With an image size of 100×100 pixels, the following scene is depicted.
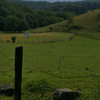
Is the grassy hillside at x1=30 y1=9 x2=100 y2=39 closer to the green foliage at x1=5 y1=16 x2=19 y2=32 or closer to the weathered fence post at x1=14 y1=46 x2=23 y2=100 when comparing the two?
the green foliage at x1=5 y1=16 x2=19 y2=32

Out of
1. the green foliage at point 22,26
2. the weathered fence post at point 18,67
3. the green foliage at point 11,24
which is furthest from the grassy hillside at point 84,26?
the weathered fence post at point 18,67

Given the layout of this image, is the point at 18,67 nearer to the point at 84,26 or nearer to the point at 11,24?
the point at 84,26

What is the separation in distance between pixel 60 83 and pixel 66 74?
207cm

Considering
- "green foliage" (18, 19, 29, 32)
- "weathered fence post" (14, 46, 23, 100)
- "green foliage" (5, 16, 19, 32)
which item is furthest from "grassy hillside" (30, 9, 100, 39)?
"weathered fence post" (14, 46, 23, 100)

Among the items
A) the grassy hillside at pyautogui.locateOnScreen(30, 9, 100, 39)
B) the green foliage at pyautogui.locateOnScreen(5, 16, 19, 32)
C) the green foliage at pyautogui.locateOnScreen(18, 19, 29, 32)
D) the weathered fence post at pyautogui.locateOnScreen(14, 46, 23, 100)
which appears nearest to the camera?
the weathered fence post at pyautogui.locateOnScreen(14, 46, 23, 100)

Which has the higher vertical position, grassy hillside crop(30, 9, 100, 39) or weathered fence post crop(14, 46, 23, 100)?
grassy hillside crop(30, 9, 100, 39)

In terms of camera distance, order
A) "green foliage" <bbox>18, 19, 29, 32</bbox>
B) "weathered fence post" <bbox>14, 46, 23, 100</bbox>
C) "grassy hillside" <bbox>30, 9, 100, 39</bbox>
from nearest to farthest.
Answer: "weathered fence post" <bbox>14, 46, 23, 100</bbox> → "grassy hillside" <bbox>30, 9, 100, 39</bbox> → "green foliage" <bbox>18, 19, 29, 32</bbox>

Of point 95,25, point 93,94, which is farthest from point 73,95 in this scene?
point 95,25

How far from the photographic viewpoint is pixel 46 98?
7789 millimetres

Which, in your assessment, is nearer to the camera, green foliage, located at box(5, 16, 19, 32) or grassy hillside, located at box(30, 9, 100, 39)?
grassy hillside, located at box(30, 9, 100, 39)

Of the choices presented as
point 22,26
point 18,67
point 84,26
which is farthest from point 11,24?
point 18,67

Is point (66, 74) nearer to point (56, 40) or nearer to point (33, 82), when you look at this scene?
point (33, 82)

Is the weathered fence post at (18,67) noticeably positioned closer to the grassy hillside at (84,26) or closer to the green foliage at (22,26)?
the grassy hillside at (84,26)

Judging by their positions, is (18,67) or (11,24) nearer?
(18,67)
